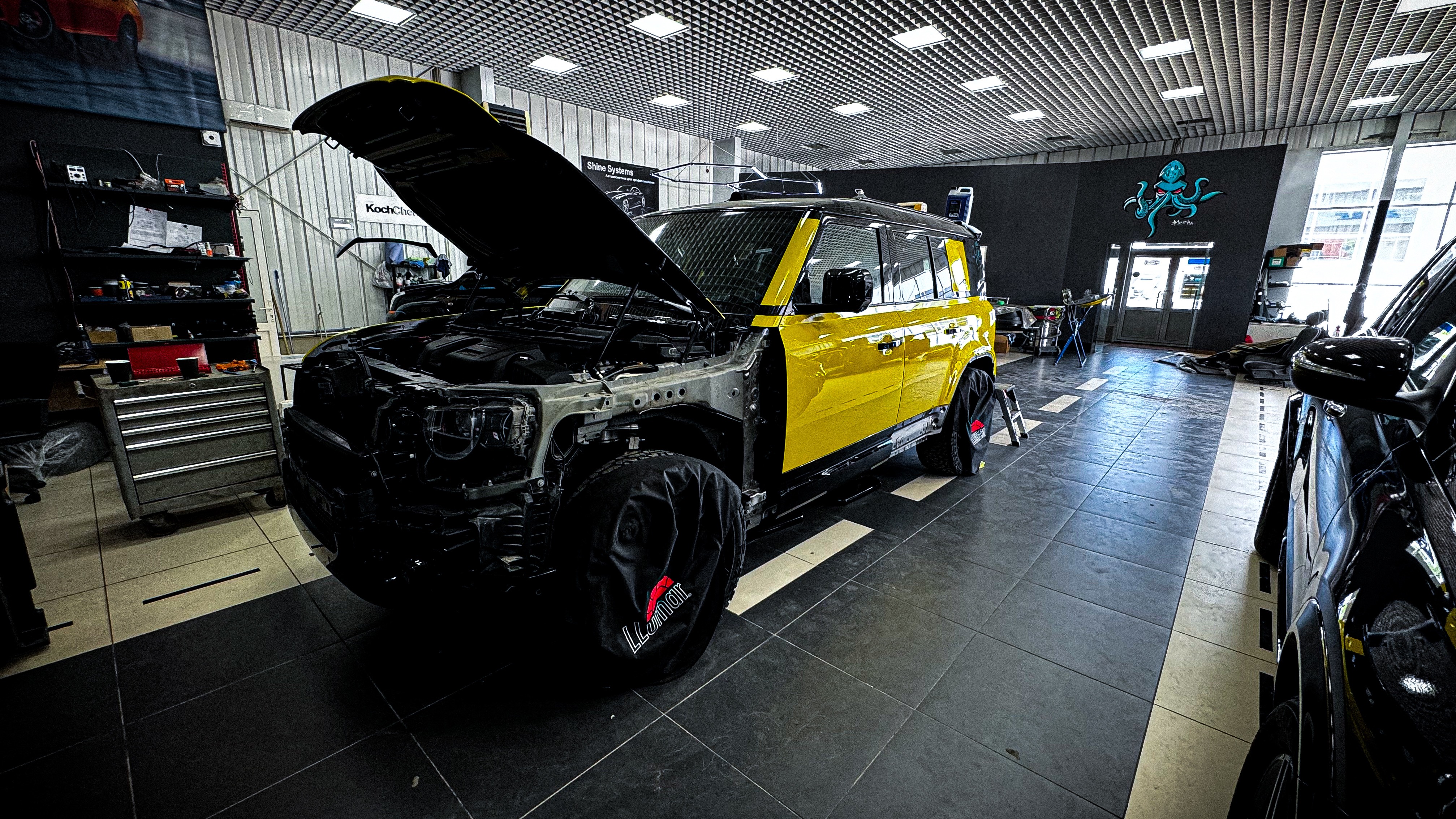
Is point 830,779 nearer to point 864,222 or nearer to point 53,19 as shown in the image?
point 864,222

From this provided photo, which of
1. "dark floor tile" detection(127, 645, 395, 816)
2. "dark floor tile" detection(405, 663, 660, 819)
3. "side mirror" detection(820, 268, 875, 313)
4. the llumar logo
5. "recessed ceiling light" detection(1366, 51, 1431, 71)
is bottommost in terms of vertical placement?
Answer: "dark floor tile" detection(127, 645, 395, 816)

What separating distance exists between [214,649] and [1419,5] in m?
10.6

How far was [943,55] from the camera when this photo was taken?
7266mm

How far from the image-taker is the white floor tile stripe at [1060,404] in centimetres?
620

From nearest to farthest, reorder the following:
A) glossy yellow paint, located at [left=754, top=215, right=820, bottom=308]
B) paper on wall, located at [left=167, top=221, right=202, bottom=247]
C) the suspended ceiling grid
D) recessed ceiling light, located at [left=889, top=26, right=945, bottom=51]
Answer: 1. glossy yellow paint, located at [left=754, top=215, right=820, bottom=308]
2. paper on wall, located at [left=167, top=221, right=202, bottom=247]
3. the suspended ceiling grid
4. recessed ceiling light, located at [left=889, top=26, right=945, bottom=51]

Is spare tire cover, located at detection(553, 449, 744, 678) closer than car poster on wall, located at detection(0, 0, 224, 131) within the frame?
Yes

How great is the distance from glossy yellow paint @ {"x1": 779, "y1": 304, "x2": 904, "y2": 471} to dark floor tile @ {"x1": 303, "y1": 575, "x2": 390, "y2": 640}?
1.76 m

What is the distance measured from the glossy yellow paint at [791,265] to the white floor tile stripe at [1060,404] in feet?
15.5

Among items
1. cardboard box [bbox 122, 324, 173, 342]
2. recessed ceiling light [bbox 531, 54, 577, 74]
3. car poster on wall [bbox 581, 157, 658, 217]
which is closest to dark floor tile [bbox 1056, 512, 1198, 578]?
cardboard box [bbox 122, 324, 173, 342]

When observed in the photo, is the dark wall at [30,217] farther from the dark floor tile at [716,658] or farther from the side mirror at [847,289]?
the side mirror at [847,289]

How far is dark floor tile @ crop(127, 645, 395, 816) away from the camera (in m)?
1.57

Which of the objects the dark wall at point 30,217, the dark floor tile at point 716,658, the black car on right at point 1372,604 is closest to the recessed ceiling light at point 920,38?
the black car on right at point 1372,604

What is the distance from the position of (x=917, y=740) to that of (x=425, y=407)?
1724mm

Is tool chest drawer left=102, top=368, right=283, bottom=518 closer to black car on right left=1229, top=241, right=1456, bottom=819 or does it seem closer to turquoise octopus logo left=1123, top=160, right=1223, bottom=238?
black car on right left=1229, top=241, right=1456, bottom=819
